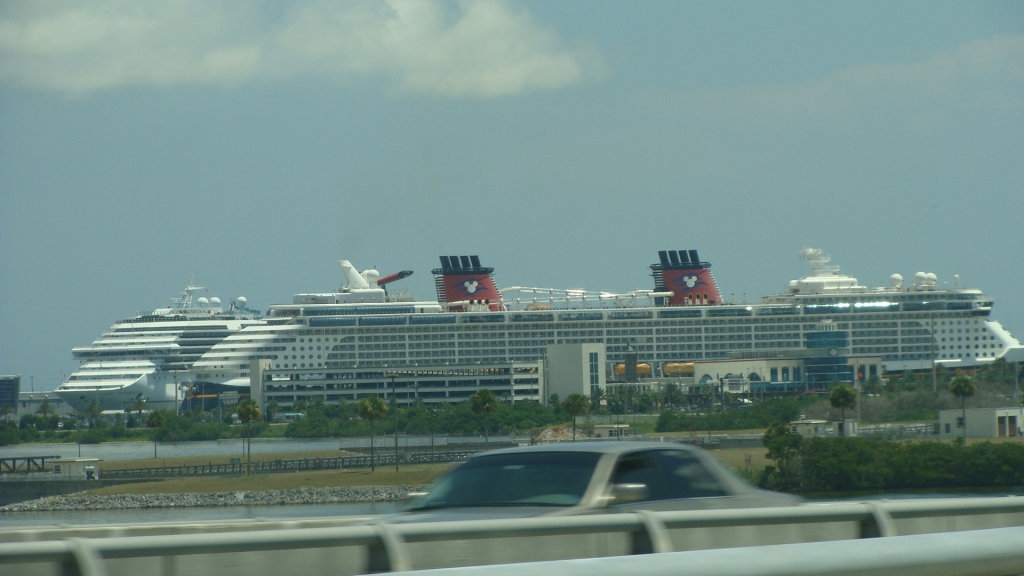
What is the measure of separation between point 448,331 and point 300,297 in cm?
1544

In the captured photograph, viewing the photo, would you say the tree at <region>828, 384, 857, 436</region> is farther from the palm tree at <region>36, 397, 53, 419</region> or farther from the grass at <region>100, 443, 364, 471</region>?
the palm tree at <region>36, 397, 53, 419</region>

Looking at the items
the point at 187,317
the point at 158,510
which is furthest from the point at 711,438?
the point at 187,317

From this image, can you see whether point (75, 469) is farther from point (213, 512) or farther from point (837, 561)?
point (837, 561)

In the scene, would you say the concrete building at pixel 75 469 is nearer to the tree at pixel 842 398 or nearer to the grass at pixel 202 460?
the grass at pixel 202 460

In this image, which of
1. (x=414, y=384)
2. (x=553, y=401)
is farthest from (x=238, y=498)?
(x=414, y=384)

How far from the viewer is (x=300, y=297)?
321ft

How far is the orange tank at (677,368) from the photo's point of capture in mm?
87250

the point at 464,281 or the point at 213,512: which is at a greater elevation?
the point at 464,281

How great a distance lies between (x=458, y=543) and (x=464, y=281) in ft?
283

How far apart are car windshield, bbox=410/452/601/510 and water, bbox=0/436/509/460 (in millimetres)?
49850

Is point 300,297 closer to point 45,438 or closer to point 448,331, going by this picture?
point 448,331

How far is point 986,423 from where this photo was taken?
36375 millimetres

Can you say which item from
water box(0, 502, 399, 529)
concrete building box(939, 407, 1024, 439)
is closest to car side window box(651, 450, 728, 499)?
water box(0, 502, 399, 529)

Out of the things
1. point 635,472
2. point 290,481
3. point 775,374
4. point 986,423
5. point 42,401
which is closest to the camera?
point 635,472
